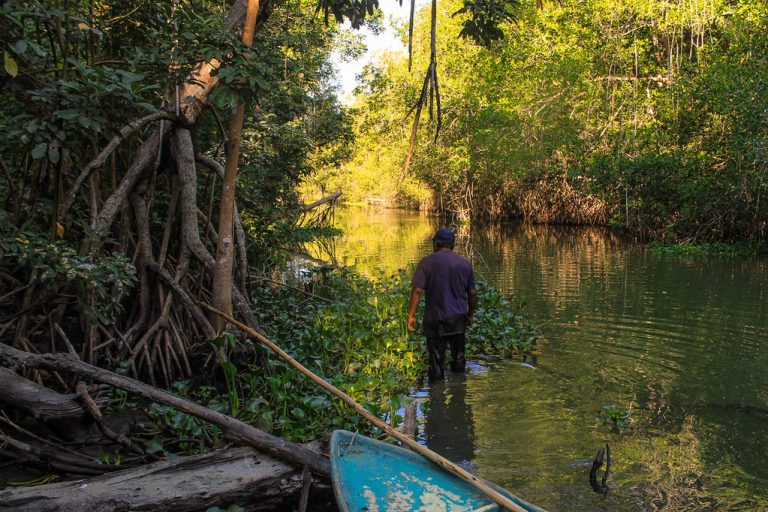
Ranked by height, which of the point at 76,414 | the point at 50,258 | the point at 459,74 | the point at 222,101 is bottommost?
the point at 76,414

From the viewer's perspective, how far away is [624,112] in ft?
81.9

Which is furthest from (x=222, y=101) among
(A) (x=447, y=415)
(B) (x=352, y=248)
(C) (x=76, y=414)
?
(B) (x=352, y=248)

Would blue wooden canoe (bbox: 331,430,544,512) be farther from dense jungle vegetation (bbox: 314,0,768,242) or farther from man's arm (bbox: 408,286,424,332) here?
dense jungle vegetation (bbox: 314,0,768,242)

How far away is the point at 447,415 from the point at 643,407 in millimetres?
2002

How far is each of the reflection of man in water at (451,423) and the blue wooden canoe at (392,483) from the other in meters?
1.16

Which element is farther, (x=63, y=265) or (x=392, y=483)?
(x=63, y=265)

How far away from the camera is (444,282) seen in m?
6.69

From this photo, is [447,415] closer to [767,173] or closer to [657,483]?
[657,483]

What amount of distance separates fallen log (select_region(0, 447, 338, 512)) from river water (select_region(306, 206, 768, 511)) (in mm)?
1718

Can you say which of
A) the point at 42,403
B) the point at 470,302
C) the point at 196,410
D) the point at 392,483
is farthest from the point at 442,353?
the point at 42,403

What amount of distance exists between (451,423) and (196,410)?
272 centimetres

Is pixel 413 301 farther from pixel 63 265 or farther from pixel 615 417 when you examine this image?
pixel 63 265

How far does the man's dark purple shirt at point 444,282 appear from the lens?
6684 mm

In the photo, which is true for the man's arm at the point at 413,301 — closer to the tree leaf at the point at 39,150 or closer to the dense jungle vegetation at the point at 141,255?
the dense jungle vegetation at the point at 141,255
